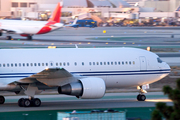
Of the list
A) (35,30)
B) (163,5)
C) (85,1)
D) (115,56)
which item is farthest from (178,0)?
(115,56)

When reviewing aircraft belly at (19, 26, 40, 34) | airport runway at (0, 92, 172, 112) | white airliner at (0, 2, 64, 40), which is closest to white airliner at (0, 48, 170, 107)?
airport runway at (0, 92, 172, 112)

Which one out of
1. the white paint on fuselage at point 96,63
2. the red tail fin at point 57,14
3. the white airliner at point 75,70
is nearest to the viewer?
the white airliner at point 75,70

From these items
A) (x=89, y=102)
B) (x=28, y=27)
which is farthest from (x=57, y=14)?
(x=89, y=102)

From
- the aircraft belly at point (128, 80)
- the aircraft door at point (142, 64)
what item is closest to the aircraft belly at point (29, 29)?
the aircraft belly at point (128, 80)

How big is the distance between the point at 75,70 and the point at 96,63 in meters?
1.40

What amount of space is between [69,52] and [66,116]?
9.53 metres

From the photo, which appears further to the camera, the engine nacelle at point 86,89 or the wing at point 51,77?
the engine nacelle at point 86,89

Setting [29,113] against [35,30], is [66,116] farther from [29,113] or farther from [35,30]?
[35,30]

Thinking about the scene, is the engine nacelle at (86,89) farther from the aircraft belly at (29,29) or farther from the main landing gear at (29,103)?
the aircraft belly at (29,29)

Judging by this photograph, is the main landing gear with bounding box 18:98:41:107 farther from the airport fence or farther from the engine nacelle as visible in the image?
the airport fence

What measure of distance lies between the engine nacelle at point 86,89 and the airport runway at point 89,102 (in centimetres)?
120

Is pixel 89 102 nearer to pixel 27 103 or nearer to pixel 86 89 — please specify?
pixel 86 89

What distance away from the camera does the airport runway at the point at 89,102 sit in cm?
2156

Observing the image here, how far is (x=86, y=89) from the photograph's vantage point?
2045 cm
